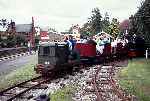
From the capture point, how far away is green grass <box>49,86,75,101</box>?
16.2 meters

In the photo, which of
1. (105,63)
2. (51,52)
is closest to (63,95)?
(51,52)

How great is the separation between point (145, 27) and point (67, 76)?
31.0ft

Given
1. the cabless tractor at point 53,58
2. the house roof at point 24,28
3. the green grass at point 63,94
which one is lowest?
the green grass at point 63,94

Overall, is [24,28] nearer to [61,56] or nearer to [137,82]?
[61,56]

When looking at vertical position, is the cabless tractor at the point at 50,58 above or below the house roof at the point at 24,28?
below

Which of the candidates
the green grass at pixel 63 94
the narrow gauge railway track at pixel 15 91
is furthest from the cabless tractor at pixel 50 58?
the green grass at pixel 63 94

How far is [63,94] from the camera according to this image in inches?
679

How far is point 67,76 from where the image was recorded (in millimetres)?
24656

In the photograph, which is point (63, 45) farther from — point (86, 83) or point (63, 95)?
point (63, 95)

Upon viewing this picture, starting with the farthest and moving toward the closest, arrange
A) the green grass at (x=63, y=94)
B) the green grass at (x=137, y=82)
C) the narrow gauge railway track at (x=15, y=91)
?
the green grass at (x=137, y=82)
the narrow gauge railway track at (x=15, y=91)
the green grass at (x=63, y=94)

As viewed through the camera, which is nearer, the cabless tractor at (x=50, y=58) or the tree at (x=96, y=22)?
the cabless tractor at (x=50, y=58)

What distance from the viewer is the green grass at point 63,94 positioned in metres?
16.2

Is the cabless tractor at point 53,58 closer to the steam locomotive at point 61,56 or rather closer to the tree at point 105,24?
the steam locomotive at point 61,56

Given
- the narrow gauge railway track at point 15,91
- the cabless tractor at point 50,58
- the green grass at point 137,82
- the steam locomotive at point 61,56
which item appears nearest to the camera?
the narrow gauge railway track at point 15,91
